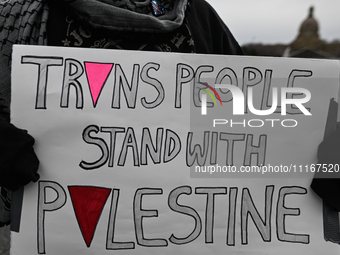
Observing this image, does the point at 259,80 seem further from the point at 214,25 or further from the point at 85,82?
the point at 85,82

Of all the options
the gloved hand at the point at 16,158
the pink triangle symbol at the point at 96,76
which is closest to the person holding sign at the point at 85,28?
the gloved hand at the point at 16,158

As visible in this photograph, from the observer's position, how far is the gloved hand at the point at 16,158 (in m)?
0.95

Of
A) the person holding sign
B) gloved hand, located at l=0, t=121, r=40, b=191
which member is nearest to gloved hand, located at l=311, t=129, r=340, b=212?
the person holding sign

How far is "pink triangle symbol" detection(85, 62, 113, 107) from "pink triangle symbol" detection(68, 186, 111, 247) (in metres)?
0.23

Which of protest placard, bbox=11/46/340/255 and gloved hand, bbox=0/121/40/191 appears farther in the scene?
protest placard, bbox=11/46/340/255

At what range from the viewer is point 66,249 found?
1.06m

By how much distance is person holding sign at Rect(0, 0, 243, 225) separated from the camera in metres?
1.11

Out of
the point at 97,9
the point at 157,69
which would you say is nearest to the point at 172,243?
the point at 157,69

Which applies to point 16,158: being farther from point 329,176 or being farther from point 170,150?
point 329,176

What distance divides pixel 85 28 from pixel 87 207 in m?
0.50

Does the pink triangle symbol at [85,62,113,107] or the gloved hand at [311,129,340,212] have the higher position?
the pink triangle symbol at [85,62,113,107]

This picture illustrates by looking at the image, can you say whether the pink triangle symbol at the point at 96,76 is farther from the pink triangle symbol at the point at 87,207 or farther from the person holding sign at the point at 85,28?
the pink triangle symbol at the point at 87,207

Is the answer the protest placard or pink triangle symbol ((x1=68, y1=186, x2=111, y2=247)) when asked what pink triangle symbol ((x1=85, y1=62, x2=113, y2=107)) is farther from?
pink triangle symbol ((x1=68, y1=186, x2=111, y2=247))

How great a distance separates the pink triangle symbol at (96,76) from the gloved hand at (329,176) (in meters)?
0.62
